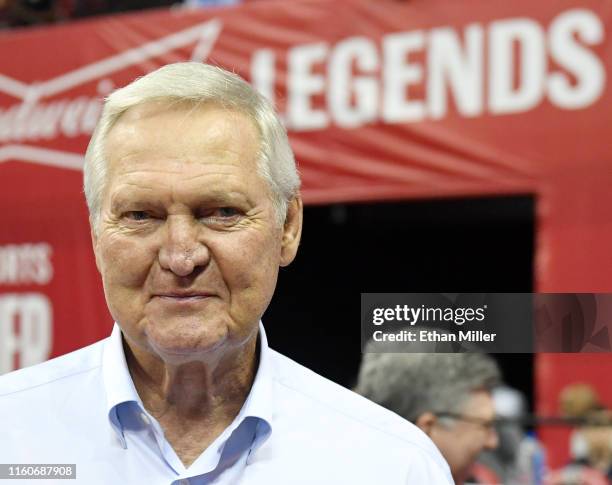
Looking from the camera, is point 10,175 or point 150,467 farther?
point 10,175

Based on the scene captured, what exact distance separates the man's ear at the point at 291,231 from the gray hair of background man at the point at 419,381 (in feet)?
1.15

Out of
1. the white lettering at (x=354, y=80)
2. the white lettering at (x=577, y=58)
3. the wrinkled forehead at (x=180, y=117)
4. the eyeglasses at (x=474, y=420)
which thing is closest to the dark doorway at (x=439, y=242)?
the white lettering at (x=354, y=80)

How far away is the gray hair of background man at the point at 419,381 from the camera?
170cm

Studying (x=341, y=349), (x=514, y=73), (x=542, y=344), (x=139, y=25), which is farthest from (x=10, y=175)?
(x=542, y=344)

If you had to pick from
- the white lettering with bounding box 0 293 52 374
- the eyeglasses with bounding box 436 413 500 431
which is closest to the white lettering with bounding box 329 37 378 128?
the white lettering with bounding box 0 293 52 374

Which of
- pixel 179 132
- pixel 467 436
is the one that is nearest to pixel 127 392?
pixel 179 132

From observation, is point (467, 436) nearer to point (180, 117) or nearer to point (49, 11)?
point (180, 117)

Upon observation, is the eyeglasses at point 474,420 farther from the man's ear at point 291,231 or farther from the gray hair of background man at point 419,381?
the man's ear at point 291,231

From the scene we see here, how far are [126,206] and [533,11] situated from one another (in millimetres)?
2946

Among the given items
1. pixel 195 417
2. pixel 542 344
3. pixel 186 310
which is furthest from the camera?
pixel 542 344

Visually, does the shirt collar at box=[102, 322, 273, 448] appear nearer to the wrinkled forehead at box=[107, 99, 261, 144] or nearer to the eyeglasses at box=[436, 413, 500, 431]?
the wrinkled forehead at box=[107, 99, 261, 144]

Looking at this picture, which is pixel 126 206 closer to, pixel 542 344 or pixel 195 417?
pixel 195 417

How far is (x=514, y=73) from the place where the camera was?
3.96 metres

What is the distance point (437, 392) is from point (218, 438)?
0.51 m
